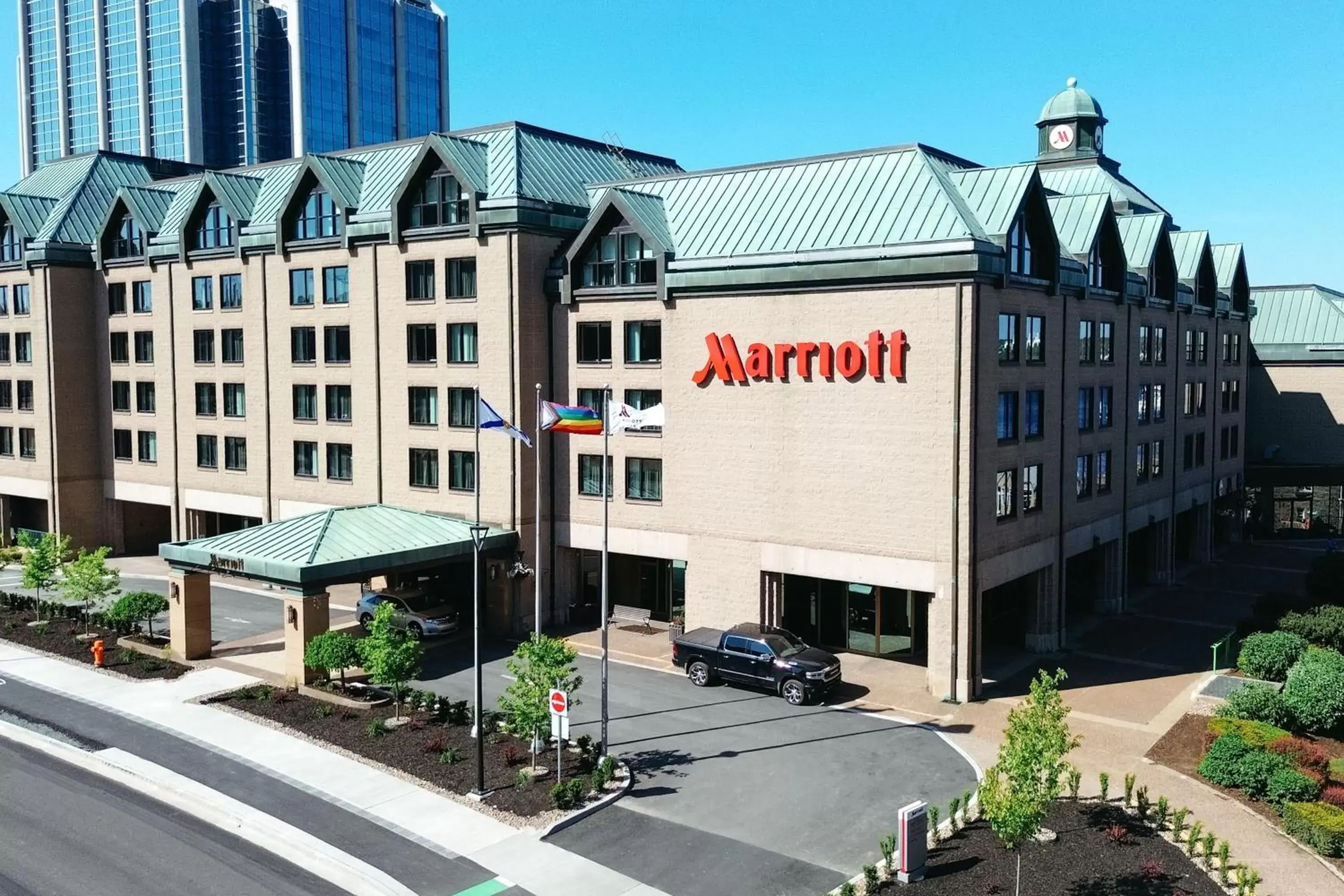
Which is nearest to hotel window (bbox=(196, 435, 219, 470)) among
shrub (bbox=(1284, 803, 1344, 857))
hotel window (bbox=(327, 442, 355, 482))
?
hotel window (bbox=(327, 442, 355, 482))

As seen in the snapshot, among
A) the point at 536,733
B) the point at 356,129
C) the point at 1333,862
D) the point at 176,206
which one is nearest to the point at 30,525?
the point at 176,206

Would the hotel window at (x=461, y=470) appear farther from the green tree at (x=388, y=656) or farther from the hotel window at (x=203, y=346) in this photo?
the hotel window at (x=203, y=346)

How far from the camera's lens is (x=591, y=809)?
25.1 meters

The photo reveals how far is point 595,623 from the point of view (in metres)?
44.6

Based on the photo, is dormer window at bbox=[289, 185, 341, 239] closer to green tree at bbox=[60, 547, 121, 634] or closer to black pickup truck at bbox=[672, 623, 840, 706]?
green tree at bbox=[60, 547, 121, 634]

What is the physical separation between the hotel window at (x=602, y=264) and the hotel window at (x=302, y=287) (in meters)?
14.3

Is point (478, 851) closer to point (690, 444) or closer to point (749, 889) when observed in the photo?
point (749, 889)

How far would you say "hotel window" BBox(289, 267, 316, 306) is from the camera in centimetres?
4938

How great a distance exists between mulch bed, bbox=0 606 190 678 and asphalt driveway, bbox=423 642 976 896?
9493 mm

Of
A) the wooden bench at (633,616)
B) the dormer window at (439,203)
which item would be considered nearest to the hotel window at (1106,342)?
the wooden bench at (633,616)

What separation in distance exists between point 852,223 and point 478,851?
77.5ft

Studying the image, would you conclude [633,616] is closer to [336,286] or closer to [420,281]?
[420,281]

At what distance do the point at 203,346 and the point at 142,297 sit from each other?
19.8 feet

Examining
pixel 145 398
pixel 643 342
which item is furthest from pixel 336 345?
pixel 145 398
